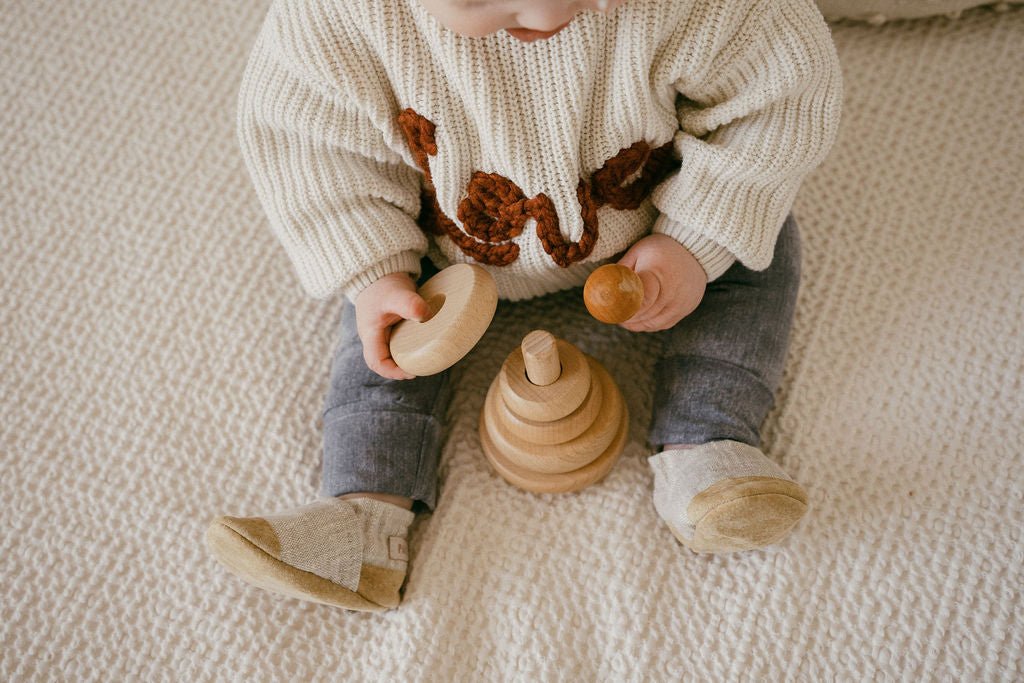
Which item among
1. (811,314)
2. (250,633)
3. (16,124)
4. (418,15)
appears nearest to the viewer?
(418,15)

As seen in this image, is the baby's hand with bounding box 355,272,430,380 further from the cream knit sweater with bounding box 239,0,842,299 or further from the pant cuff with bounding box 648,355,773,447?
the pant cuff with bounding box 648,355,773,447

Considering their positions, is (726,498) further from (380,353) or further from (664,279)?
(380,353)

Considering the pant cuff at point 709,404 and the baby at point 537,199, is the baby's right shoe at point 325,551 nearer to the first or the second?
the baby at point 537,199

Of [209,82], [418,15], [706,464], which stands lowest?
[706,464]

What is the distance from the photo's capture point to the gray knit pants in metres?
0.66

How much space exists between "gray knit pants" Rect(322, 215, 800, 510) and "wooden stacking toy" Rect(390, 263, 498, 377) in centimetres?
9

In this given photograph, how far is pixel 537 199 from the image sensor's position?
592 mm

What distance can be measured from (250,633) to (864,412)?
21.7 inches

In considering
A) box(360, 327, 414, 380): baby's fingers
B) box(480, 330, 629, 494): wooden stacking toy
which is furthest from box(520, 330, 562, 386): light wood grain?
box(360, 327, 414, 380): baby's fingers

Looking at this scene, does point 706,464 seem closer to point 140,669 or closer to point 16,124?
point 140,669

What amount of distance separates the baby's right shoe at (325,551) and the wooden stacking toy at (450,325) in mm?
130

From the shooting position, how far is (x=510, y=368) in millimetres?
622

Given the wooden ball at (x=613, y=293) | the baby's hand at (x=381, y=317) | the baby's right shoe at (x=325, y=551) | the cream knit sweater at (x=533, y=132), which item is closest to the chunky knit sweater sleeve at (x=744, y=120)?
the cream knit sweater at (x=533, y=132)

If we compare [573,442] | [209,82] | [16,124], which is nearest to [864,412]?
[573,442]
